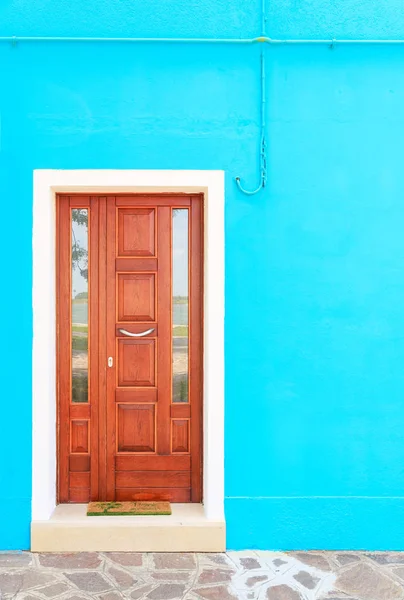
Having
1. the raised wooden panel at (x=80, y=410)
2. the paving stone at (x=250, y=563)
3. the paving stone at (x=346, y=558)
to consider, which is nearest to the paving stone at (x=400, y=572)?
the paving stone at (x=346, y=558)

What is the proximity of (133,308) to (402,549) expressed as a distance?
98.6 inches

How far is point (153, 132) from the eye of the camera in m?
3.74

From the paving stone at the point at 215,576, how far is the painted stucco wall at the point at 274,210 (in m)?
0.32

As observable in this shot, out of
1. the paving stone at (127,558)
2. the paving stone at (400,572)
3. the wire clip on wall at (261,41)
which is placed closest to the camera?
the paving stone at (400,572)

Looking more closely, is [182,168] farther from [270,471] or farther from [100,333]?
[270,471]

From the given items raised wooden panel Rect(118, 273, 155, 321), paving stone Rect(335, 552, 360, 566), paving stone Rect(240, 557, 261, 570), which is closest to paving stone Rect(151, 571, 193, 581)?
paving stone Rect(240, 557, 261, 570)

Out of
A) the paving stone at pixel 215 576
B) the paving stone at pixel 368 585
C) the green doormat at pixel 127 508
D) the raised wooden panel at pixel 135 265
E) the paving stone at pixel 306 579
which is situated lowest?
the paving stone at pixel 368 585

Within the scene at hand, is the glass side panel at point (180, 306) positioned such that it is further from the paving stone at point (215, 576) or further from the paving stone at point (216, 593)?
the paving stone at point (216, 593)

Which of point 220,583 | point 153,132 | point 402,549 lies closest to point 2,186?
point 153,132

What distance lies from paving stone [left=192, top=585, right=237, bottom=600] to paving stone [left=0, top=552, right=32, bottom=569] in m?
1.15

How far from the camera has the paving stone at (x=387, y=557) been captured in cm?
363

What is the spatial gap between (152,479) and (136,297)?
132 centimetres

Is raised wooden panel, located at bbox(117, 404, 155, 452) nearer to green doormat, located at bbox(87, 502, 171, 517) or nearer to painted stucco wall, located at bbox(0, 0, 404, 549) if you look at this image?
green doormat, located at bbox(87, 502, 171, 517)

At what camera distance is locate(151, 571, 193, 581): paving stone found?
339 cm
